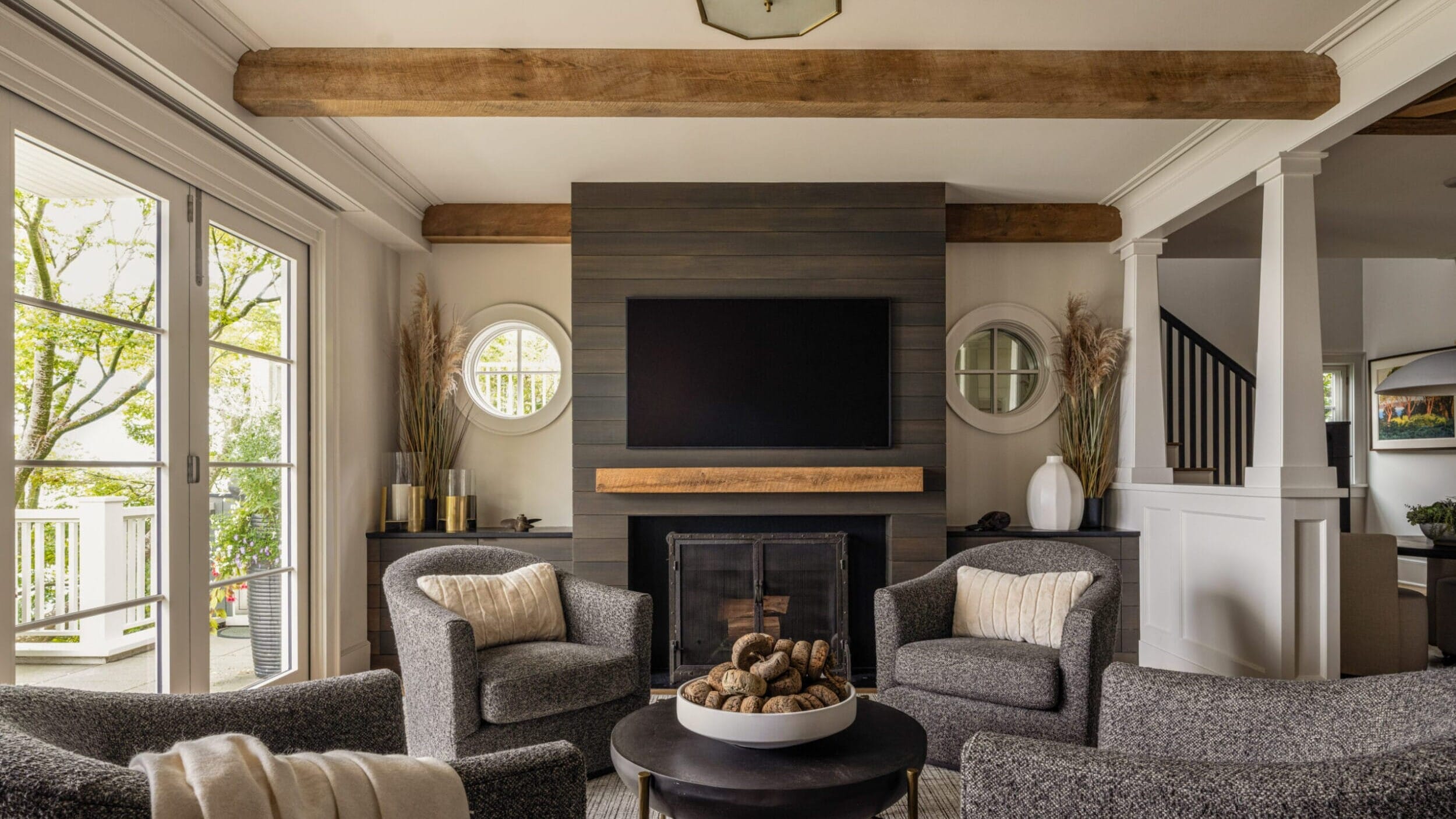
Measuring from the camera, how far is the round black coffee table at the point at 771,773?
1.91 meters

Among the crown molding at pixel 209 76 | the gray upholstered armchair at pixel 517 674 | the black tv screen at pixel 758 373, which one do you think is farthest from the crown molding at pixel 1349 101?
the crown molding at pixel 209 76

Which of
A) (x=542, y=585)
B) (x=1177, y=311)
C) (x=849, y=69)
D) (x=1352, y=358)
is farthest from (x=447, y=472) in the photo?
(x=1352, y=358)

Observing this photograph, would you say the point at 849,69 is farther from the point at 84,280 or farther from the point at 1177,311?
the point at 1177,311

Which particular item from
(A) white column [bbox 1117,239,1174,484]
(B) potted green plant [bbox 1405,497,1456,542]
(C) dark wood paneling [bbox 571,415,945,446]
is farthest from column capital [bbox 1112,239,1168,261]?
(B) potted green plant [bbox 1405,497,1456,542]

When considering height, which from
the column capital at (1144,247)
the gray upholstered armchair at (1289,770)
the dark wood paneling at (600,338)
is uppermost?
the column capital at (1144,247)

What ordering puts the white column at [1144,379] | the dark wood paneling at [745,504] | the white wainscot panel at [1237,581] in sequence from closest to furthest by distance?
1. the white wainscot panel at [1237,581]
2. the dark wood paneling at [745,504]
3. the white column at [1144,379]

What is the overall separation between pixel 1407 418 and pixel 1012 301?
415 cm

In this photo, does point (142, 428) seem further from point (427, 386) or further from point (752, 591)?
point (752, 591)

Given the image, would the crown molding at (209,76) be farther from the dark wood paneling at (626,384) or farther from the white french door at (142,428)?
the dark wood paneling at (626,384)

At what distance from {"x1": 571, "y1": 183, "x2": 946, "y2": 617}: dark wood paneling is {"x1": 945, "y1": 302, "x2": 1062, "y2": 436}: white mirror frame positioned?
1.88 ft

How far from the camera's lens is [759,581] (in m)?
4.50

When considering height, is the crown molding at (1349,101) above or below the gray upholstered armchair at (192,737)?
above

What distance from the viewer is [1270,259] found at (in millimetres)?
3639

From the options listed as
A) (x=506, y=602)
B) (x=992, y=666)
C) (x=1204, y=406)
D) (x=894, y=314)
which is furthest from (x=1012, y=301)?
(x=506, y=602)
